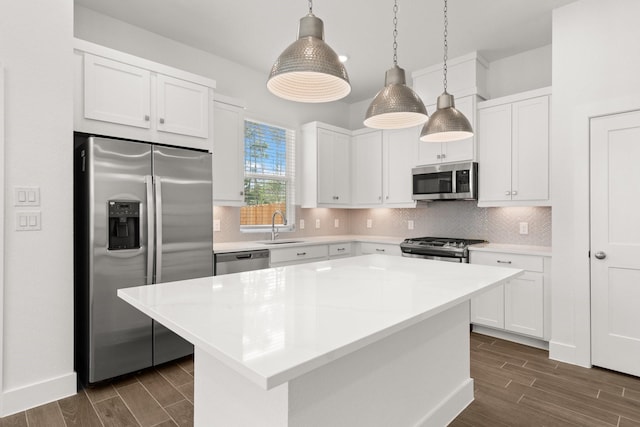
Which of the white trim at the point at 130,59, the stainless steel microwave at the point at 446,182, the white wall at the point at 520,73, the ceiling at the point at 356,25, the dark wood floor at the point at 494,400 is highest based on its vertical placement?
the ceiling at the point at 356,25

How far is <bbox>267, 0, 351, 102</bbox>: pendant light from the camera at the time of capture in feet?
4.80

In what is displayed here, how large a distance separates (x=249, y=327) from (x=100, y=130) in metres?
2.37

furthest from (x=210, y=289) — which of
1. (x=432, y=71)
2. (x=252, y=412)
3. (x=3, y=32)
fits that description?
(x=432, y=71)

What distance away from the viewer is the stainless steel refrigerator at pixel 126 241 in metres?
2.53

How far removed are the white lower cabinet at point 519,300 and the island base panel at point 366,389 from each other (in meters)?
1.43

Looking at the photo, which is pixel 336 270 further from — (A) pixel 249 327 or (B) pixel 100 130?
(B) pixel 100 130

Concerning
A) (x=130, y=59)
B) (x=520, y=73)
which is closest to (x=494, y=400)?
(x=520, y=73)

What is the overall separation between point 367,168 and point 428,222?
1098 mm

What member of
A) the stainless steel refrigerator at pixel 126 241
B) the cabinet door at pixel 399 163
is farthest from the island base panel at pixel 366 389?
the cabinet door at pixel 399 163

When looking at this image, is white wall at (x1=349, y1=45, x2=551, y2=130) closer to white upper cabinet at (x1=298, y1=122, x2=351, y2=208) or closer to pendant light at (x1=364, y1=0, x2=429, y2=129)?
white upper cabinet at (x1=298, y1=122, x2=351, y2=208)

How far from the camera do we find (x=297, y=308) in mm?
1334

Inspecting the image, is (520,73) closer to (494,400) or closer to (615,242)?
(615,242)

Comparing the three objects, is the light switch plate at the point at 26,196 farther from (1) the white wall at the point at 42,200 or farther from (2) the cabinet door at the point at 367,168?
(2) the cabinet door at the point at 367,168

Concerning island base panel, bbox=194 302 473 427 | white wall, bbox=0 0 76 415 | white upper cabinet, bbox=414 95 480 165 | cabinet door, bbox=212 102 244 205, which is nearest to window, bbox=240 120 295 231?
cabinet door, bbox=212 102 244 205
